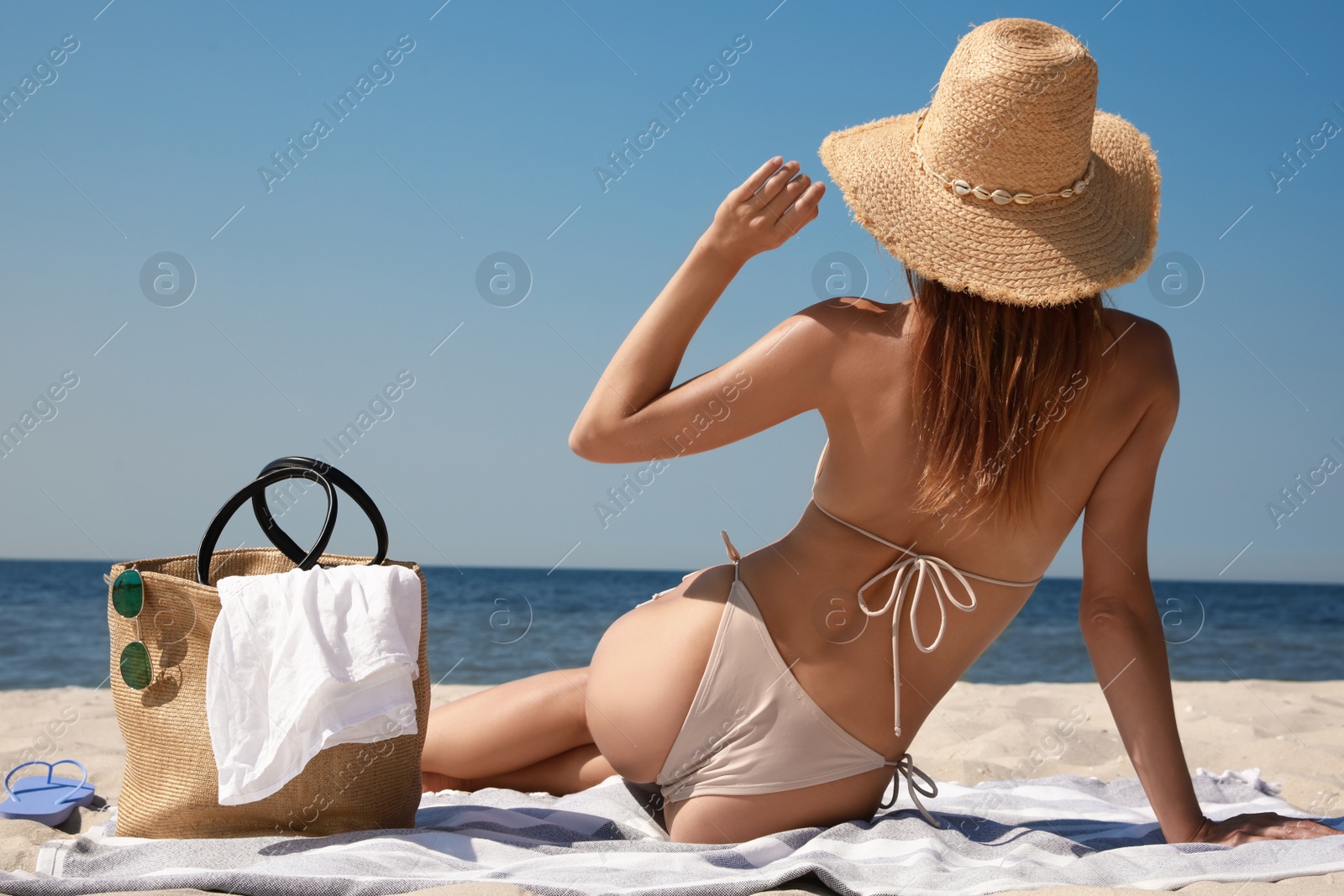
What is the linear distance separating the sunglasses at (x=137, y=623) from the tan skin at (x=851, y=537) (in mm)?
997

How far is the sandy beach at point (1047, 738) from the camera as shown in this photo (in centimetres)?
309

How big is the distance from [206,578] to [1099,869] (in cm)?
202

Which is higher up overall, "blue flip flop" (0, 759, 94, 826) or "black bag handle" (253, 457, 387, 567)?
"black bag handle" (253, 457, 387, 567)

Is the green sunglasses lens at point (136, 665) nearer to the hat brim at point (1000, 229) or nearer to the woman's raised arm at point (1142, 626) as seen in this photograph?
the hat brim at point (1000, 229)

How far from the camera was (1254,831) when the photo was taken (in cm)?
210

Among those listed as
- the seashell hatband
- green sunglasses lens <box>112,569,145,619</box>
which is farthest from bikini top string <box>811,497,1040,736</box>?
green sunglasses lens <box>112,569,145,619</box>

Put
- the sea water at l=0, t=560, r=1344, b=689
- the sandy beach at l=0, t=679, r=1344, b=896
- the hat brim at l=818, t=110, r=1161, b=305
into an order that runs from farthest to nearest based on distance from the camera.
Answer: the sea water at l=0, t=560, r=1344, b=689 < the sandy beach at l=0, t=679, r=1344, b=896 < the hat brim at l=818, t=110, r=1161, b=305

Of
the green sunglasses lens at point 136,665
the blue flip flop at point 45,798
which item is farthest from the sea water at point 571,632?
the blue flip flop at point 45,798

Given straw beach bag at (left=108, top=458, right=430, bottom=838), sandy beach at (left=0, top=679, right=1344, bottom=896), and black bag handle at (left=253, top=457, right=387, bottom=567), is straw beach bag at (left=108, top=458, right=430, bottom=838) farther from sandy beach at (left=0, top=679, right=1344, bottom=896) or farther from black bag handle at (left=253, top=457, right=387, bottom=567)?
sandy beach at (left=0, top=679, right=1344, bottom=896)

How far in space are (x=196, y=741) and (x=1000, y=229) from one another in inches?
79.5

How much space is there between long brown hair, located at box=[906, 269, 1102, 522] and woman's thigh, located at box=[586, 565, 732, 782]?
55 cm

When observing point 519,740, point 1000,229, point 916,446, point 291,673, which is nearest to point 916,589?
point 916,446

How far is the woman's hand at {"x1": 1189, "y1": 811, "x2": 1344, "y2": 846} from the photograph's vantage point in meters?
2.08

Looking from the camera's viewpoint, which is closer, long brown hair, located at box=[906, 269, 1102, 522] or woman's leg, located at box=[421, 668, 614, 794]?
long brown hair, located at box=[906, 269, 1102, 522]
